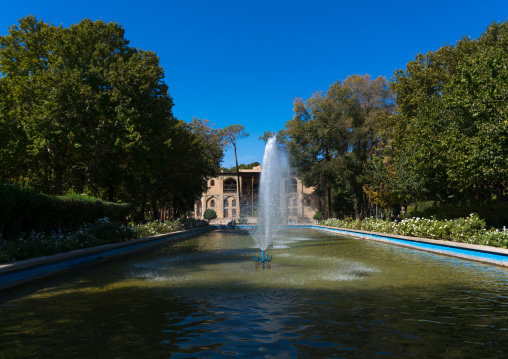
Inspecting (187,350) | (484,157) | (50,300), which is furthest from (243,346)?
(484,157)

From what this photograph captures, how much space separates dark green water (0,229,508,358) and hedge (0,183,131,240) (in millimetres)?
3841

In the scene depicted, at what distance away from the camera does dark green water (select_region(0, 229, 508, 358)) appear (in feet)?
14.0

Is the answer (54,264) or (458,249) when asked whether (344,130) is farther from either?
(54,264)

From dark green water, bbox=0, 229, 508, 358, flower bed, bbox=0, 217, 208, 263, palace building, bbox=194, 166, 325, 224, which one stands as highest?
palace building, bbox=194, 166, 325, 224

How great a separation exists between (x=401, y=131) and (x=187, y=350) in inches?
1009

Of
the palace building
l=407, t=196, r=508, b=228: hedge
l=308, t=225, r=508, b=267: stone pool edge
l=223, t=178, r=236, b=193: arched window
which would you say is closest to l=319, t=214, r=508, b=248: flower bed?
l=308, t=225, r=508, b=267: stone pool edge

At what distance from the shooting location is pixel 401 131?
88.2 feet

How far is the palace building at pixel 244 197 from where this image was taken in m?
71.1

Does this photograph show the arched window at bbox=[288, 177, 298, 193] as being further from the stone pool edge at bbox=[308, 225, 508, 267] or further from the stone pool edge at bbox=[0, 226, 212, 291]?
the stone pool edge at bbox=[0, 226, 212, 291]

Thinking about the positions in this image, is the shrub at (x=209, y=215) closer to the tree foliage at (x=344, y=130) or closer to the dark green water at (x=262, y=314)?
the tree foliage at (x=344, y=130)

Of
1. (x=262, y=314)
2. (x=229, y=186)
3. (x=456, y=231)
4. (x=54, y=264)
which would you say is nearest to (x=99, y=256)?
(x=54, y=264)

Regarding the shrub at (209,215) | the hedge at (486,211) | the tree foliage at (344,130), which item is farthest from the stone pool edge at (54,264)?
the shrub at (209,215)

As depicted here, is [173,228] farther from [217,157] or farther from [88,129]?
[217,157]

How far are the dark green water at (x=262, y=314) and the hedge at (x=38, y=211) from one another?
3.84 m
